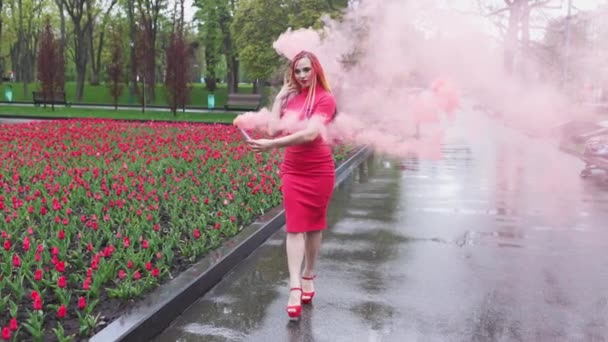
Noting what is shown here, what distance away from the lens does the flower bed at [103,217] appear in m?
4.50

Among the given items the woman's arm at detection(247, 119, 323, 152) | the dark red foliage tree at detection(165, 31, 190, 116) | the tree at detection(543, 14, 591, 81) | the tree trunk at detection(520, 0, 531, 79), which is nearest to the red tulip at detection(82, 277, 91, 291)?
the woman's arm at detection(247, 119, 323, 152)

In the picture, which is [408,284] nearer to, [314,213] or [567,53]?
[314,213]

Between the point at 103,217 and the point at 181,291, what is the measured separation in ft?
8.81

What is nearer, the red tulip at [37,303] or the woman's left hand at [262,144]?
the red tulip at [37,303]

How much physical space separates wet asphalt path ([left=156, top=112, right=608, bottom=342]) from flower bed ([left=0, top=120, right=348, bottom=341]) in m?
0.55

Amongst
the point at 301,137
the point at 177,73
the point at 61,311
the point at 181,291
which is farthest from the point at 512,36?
the point at 177,73

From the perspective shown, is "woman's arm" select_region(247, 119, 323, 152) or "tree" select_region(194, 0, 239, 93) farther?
"tree" select_region(194, 0, 239, 93)

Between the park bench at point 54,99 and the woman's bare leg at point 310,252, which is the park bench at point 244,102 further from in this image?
the woman's bare leg at point 310,252

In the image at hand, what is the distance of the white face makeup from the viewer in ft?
15.4

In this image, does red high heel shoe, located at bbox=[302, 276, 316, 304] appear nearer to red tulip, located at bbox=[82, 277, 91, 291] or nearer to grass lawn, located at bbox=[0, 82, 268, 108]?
red tulip, located at bbox=[82, 277, 91, 291]

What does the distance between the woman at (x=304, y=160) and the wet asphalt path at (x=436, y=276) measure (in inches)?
17.6

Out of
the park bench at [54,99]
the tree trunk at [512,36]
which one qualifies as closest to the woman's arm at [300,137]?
the tree trunk at [512,36]

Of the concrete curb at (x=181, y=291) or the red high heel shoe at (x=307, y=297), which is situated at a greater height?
the concrete curb at (x=181, y=291)

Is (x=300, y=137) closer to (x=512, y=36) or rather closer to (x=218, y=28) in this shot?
(x=512, y=36)
